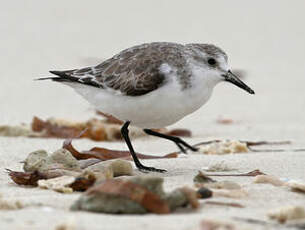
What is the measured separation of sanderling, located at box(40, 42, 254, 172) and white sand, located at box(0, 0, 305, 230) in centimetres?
42

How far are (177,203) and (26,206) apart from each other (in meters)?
0.68

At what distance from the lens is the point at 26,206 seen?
311 cm

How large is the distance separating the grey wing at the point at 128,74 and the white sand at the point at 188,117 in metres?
0.60

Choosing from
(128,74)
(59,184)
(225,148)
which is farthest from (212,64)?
(59,184)

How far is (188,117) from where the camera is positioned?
25.0ft

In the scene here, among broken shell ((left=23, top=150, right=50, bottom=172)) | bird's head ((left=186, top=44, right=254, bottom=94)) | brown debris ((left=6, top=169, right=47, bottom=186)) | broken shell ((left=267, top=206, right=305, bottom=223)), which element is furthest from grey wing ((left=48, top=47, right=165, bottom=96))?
broken shell ((left=267, top=206, right=305, bottom=223))

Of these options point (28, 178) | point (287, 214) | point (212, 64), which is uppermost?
point (212, 64)

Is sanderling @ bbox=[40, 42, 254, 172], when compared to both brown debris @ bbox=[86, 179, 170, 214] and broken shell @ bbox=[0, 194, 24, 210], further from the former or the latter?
broken shell @ bbox=[0, 194, 24, 210]

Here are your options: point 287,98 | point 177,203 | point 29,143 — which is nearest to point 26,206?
point 177,203

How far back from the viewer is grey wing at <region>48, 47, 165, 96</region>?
4.45 m

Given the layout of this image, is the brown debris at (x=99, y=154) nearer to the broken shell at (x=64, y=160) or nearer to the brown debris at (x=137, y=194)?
the broken shell at (x=64, y=160)

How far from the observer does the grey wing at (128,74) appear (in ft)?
14.6

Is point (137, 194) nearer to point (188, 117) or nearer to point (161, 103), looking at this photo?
point (161, 103)

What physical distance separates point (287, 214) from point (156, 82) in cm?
178
